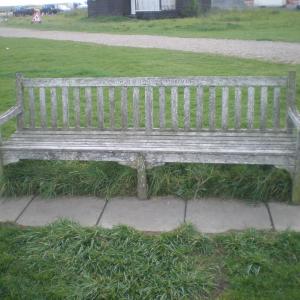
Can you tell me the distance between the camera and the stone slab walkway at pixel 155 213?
15.5 feet

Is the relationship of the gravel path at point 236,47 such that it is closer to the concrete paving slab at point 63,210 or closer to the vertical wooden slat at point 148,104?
the vertical wooden slat at point 148,104

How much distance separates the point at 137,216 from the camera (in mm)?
4926

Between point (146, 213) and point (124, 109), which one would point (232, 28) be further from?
point (146, 213)

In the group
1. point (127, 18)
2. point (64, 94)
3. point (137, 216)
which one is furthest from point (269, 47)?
point (127, 18)

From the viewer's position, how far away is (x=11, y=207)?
5.20 m

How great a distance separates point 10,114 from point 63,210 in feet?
4.39

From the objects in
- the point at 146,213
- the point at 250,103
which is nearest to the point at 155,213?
the point at 146,213

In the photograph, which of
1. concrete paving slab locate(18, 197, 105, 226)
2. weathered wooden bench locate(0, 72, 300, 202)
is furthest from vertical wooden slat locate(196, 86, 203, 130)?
concrete paving slab locate(18, 197, 105, 226)

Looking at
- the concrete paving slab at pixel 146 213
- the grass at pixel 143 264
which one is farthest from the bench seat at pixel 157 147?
the grass at pixel 143 264

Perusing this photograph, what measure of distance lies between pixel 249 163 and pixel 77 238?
1758 mm

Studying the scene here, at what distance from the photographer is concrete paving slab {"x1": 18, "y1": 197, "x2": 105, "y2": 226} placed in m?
4.89

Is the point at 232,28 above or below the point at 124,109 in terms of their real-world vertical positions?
below

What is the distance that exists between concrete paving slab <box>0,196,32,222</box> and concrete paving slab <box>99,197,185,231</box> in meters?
0.84

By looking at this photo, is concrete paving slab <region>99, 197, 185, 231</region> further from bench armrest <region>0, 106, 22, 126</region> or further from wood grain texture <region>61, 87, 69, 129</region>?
bench armrest <region>0, 106, 22, 126</region>
